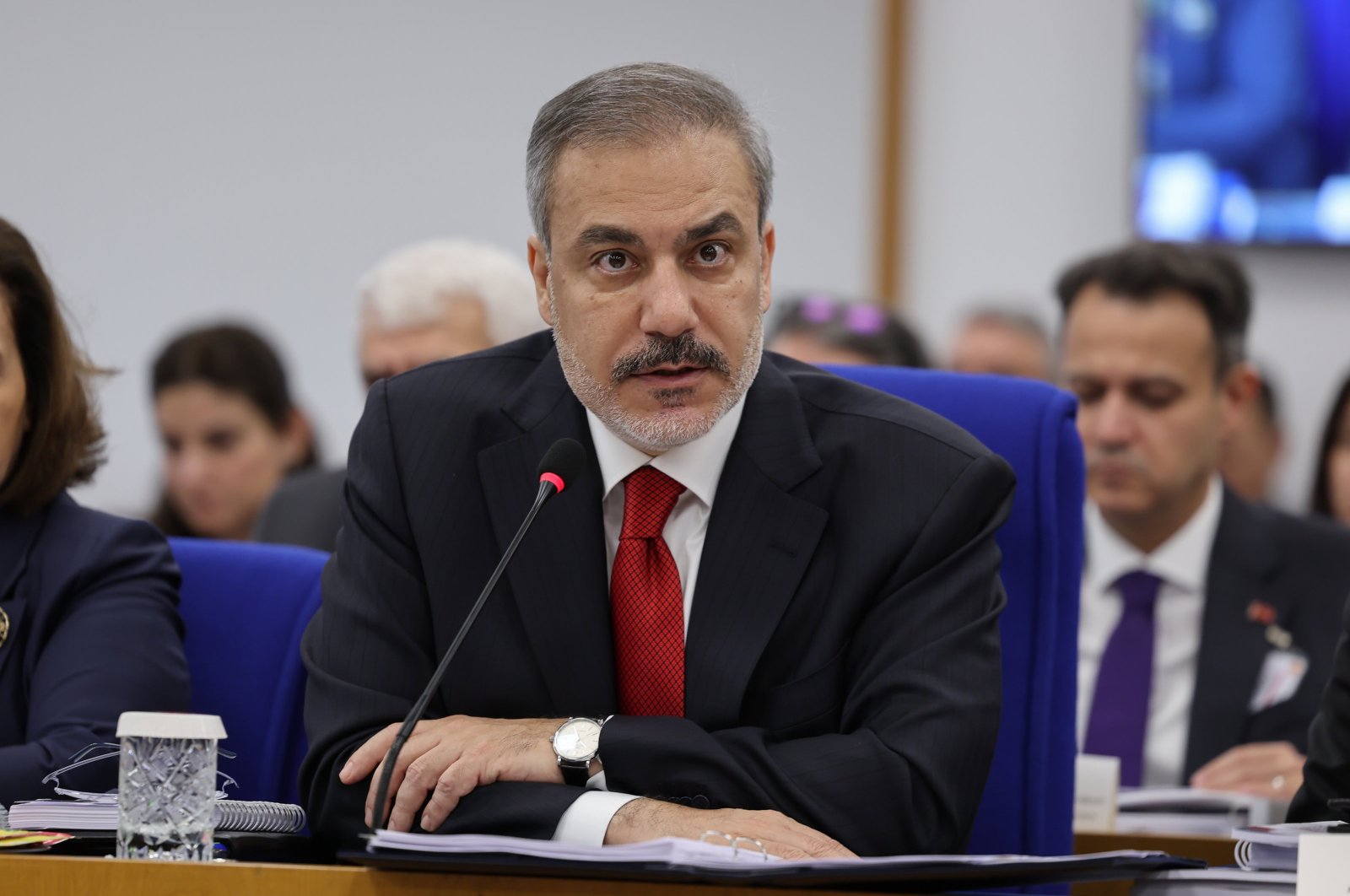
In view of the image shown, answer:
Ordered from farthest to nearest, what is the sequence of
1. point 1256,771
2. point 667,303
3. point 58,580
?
point 1256,771 → point 58,580 → point 667,303

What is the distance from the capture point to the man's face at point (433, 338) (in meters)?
3.28

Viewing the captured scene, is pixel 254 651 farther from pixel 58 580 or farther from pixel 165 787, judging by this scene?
pixel 165 787

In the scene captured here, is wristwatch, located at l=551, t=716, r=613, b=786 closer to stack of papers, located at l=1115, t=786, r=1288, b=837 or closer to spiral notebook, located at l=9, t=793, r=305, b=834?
spiral notebook, located at l=9, t=793, r=305, b=834

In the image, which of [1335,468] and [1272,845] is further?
[1335,468]

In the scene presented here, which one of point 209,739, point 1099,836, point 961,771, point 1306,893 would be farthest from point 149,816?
point 1099,836

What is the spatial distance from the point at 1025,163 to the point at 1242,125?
59 centimetres

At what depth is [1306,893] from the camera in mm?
1321

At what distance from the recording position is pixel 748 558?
185 cm

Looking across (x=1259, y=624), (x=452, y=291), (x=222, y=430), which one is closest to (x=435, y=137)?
(x=222, y=430)

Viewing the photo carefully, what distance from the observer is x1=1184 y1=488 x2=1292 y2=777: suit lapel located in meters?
2.76

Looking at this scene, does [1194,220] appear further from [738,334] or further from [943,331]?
[738,334]

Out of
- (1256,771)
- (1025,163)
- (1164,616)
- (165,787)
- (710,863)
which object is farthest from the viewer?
(1025,163)

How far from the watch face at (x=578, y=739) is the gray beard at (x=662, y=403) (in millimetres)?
325

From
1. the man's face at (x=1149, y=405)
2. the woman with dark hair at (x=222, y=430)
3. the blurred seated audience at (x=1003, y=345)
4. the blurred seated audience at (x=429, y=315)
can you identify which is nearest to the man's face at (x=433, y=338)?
the blurred seated audience at (x=429, y=315)
